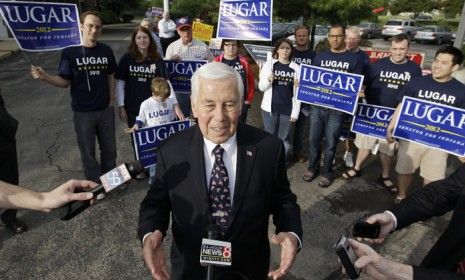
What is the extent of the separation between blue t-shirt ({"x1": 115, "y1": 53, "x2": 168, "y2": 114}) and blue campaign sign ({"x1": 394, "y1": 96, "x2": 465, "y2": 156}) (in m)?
3.38

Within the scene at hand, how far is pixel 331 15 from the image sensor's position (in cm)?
1151

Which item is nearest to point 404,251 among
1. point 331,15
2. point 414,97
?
point 414,97

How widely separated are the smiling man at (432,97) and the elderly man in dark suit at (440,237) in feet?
7.76

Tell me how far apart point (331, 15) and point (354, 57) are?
717 centimetres

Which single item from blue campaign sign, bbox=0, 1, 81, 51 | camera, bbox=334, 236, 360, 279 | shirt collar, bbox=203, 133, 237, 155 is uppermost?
blue campaign sign, bbox=0, 1, 81, 51

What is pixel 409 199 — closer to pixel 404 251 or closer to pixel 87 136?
pixel 404 251

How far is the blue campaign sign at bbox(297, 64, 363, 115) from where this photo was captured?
16.6 feet

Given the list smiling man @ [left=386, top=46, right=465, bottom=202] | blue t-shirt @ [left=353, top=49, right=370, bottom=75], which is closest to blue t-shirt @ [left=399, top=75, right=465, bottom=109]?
smiling man @ [left=386, top=46, right=465, bottom=202]

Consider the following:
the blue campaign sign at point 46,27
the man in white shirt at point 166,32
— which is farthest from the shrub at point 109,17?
the blue campaign sign at point 46,27

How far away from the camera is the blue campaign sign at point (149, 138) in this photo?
443cm

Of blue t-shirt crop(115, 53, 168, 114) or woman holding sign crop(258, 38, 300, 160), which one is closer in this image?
blue t-shirt crop(115, 53, 168, 114)

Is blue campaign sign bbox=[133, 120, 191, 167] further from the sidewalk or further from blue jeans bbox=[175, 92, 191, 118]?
the sidewalk

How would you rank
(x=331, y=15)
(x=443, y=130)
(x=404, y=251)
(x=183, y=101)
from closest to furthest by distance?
(x=404, y=251) → (x=443, y=130) → (x=183, y=101) → (x=331, y=15)

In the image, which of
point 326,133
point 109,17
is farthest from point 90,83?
point 109,17
